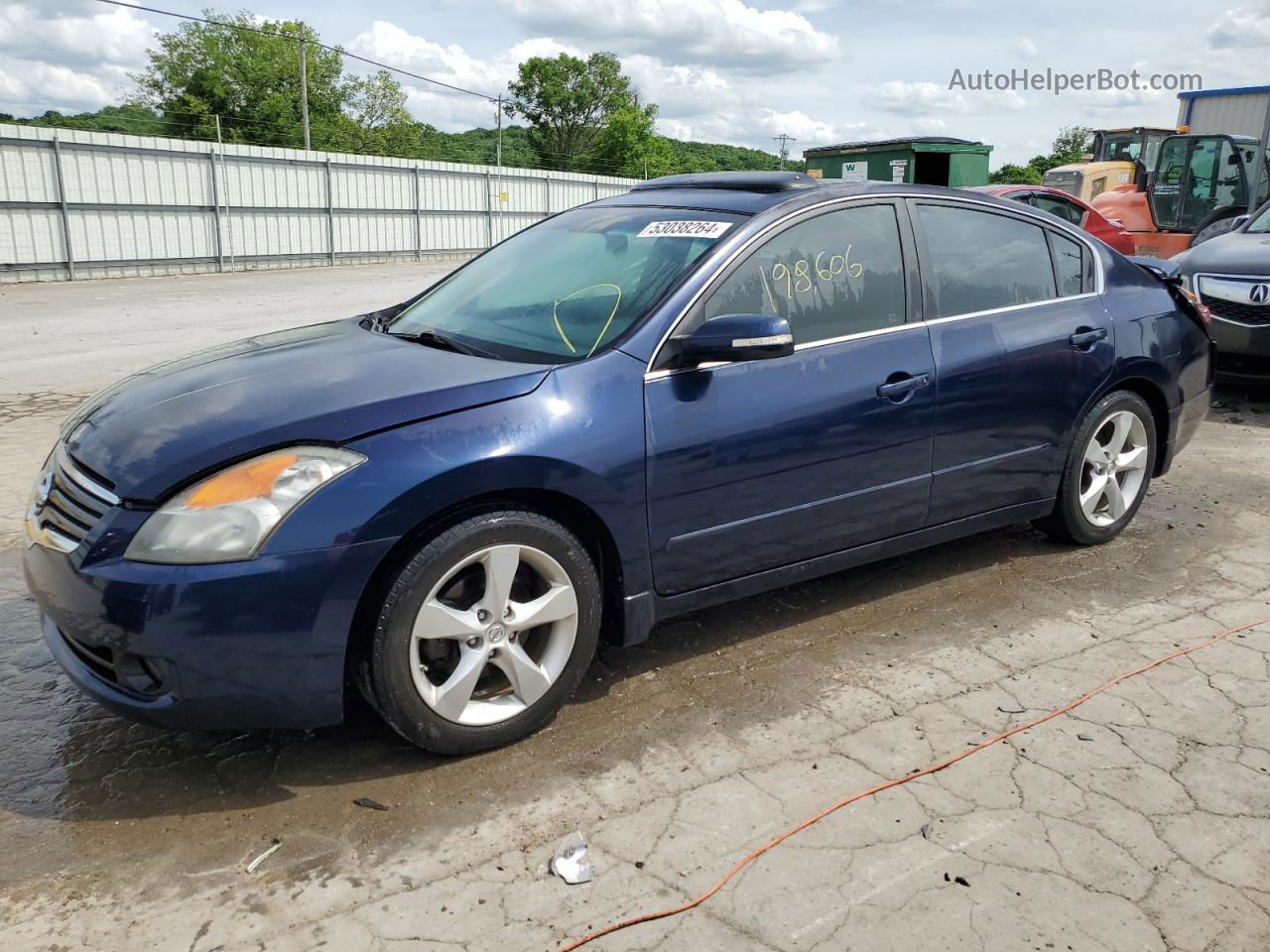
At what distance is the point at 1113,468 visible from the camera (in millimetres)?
4711

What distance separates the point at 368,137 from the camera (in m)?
69.7

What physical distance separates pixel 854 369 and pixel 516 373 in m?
1.26

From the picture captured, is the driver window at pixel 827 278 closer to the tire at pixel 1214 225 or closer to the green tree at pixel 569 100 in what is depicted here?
the tire at pixel 1214 225

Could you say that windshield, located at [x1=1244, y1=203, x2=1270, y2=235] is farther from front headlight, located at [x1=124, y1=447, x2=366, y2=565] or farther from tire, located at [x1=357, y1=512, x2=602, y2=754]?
front headlight, located at [x1=124, y1=447, x2=366, y2=565]

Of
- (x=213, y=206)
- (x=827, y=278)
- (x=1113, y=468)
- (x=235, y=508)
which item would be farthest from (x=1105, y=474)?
(x=213, y=206)

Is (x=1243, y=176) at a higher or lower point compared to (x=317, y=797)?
higher

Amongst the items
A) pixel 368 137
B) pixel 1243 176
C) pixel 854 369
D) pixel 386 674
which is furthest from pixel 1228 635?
pixel 368 137

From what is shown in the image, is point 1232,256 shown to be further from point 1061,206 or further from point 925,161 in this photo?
point 925,161

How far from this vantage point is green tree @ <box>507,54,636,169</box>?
91.6 meters

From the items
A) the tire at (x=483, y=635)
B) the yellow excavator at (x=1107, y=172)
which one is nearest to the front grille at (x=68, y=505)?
the tire at (x=483, y=635)

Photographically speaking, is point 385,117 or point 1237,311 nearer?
point 1237,311

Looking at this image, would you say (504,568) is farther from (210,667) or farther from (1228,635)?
(1228,635)

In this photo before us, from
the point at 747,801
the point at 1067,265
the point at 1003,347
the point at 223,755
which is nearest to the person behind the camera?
the point at 747,801

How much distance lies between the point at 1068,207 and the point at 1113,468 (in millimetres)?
7442
